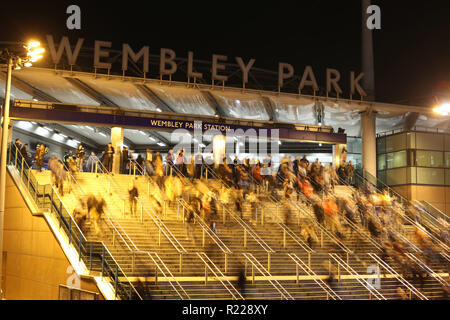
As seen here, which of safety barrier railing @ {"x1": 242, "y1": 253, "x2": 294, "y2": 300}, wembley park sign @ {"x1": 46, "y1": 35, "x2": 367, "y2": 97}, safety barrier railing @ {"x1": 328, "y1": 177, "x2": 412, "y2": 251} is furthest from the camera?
wembley park sign @ {"x1": 46, "y1": 35, "x2": 367, "y2": 97}

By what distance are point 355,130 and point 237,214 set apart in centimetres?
1751

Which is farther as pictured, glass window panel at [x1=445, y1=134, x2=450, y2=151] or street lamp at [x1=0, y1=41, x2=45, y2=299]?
glass window panel at [x1=445, y1=134, x2=450, y2=151]

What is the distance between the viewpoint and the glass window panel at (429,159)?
3141cm

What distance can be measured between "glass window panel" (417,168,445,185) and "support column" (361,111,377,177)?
271 cm

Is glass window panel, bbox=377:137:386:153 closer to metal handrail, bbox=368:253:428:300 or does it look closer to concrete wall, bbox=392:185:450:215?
concrete wall, bbox=392:185:450:215

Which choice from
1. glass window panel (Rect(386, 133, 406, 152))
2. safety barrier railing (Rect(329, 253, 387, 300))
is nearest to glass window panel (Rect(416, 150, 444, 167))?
glass window panel (Rect(386, 133, 406, 152))

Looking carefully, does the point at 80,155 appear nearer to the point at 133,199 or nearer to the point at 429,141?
the point at 133,199

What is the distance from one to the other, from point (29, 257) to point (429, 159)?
891 inches

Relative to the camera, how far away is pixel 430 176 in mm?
31328

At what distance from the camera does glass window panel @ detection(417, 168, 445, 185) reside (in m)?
31.2

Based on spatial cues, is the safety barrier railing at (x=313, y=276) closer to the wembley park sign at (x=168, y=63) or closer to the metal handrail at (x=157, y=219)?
the metal handrail at (x=157, y=219)

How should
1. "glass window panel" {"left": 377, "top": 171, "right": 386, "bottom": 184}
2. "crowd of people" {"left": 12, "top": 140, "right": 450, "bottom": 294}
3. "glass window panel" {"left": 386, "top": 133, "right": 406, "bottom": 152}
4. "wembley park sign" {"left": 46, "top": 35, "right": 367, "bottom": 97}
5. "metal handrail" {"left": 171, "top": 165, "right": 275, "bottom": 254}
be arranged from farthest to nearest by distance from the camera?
"glass window panel" {"left": 377, "top": 171, "right": 386, "bottom": 184}
"glass window panel" {"left": 386, "top": 133, "right": 406, "bottom": 152}
"wembley park sign" {"left": 46, "top": 35, "right": 367, "bottom": 97}
"crowd of people" {"left": 12, "top": 140, "right": 450, "bottom": 294}
"metal handrail" {"left": 171, "top": 165, "right": 275, "bottom": 254}

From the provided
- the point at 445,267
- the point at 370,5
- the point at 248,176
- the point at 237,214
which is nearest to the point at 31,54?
the point at 237,214
